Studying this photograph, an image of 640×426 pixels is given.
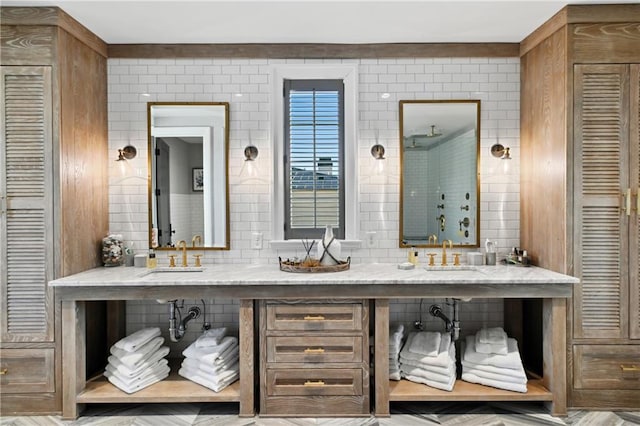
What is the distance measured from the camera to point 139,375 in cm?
311

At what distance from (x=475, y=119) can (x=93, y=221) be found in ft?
10.4

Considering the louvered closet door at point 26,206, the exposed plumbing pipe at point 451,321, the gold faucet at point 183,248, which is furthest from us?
the gold faucet at point 183,248

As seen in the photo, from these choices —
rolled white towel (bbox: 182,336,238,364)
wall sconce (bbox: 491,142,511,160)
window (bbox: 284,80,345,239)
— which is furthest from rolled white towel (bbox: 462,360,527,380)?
rolled white towel (bbox: 182,336,238,364)

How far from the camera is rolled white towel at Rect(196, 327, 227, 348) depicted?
10.6 feet

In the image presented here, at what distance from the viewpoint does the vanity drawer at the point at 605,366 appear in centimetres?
301

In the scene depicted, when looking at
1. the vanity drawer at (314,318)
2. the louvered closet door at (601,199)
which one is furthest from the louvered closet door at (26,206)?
the louvered closet door at (601,199)

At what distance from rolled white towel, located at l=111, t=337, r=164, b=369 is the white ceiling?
2.34 meters

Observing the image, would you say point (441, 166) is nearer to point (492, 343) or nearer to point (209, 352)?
point (492, 343)

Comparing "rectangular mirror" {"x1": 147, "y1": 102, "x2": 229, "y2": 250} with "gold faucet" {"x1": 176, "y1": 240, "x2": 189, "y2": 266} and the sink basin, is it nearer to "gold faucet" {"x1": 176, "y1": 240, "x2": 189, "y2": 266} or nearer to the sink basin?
"gold faucet" {"x1": 176, "y1": 240, "x2": 189, "y2": 266}

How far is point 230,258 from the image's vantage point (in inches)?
146

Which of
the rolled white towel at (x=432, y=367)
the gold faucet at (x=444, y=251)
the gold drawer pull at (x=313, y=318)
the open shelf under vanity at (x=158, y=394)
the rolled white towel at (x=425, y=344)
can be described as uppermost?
the gold faucet at (x=444, y=251)

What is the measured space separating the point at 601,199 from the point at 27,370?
405cm

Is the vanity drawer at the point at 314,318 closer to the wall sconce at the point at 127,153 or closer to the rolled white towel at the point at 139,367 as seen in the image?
the rolled white towel at the point at 139,367

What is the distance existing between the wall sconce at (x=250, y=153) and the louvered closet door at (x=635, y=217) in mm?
2711
